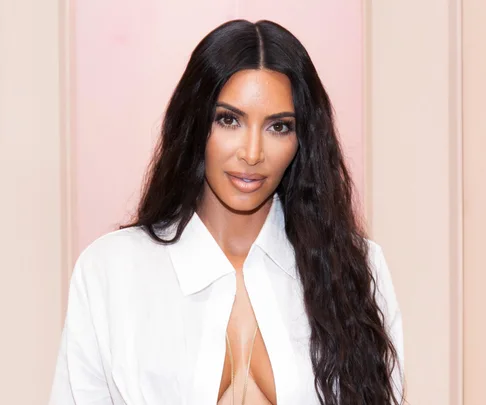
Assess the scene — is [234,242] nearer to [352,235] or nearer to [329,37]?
[352,235]

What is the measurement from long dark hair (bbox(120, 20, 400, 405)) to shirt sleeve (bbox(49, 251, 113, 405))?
21cm

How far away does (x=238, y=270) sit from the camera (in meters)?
2.10

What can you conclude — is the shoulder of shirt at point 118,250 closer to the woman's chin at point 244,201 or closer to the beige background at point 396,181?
the woman's chin at point 244,201

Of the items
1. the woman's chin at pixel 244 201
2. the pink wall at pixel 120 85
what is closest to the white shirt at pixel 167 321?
the woman's chin at pixel 244 201

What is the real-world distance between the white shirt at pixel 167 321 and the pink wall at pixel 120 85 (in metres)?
0.66

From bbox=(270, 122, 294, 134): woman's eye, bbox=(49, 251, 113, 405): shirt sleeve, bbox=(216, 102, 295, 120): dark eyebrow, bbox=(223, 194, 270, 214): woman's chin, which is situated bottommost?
bbox=(49, 251, 113, 405): shirt sleeve

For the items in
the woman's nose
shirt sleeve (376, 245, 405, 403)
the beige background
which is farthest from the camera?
the beige background

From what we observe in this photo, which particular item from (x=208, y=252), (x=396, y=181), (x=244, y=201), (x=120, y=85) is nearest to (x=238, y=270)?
(x=208, y=252)

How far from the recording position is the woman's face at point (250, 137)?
6.24 feet

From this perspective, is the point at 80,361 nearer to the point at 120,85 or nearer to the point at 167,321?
the point at 167,321

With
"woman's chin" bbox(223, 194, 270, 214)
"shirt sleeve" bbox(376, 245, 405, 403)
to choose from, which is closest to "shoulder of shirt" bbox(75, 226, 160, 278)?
"woman's chin" bbox(223, 194, 270, 214)

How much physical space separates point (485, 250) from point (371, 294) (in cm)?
82

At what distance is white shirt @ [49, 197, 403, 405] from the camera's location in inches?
76.0

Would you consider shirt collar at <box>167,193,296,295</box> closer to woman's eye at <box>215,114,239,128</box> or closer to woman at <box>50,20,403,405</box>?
woman at <box>50,20,403,405</box>
